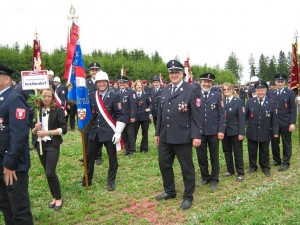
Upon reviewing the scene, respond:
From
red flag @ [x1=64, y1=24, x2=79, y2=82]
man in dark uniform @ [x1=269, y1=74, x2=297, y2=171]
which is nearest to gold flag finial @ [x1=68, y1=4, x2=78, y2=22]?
red flag @ [x1=64, y1=24, x2=79, y2=82]

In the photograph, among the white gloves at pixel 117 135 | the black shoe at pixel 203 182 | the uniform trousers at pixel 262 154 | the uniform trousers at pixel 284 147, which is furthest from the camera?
the uniform trousers at pixel 284 147

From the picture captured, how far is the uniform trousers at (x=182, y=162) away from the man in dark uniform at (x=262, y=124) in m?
2.68

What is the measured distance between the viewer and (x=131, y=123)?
11.0 m

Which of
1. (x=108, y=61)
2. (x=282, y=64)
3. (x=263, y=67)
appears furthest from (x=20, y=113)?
(x=263, y=67)

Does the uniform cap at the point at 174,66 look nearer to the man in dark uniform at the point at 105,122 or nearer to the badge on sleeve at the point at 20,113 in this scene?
the man in dark uniform at the point at 105,122

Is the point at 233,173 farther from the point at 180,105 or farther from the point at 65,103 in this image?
the point at 65,103

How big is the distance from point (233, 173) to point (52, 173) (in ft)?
14.4

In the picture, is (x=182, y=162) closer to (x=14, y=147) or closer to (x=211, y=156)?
(x=211, y=156)

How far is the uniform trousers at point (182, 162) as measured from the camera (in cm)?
609

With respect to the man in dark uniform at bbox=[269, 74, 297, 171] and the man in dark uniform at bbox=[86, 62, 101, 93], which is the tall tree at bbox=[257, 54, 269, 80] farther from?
the man in dark uniform at bbox=[86, 62, 101, 93]

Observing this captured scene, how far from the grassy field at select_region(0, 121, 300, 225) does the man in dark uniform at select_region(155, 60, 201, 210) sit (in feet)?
1.89

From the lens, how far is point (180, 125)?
5977mm

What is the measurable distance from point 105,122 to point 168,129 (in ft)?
4.79

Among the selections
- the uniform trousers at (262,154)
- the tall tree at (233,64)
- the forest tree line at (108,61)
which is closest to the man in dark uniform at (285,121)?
the uniform trousers at (262,154)
